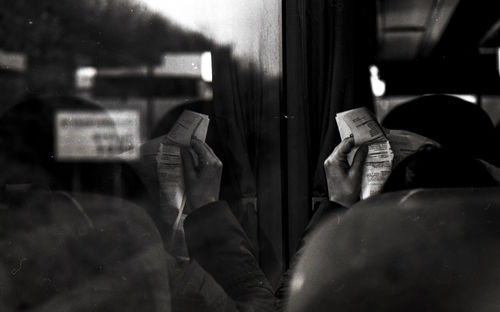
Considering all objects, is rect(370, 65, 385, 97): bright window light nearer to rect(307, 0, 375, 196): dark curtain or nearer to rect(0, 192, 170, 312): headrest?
rect(307, 0, 375, 196): dark curtain

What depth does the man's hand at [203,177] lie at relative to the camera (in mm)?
1051

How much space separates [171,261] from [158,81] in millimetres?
345

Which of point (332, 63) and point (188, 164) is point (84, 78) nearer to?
point (188, 164)

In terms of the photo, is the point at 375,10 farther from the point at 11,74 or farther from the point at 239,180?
the point at 11,74

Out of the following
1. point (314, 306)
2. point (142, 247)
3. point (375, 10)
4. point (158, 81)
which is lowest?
point (314, 306)

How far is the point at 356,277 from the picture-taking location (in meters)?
1.01

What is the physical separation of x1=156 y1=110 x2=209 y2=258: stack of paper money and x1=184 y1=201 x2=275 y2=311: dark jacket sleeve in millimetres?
21

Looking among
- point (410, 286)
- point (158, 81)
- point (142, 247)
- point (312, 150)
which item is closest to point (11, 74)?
point (158, 81)

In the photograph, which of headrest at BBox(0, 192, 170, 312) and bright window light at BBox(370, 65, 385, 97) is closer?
bright window light at BBox(370, 65, 385, 97)

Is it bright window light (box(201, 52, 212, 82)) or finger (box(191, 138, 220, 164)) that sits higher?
bright window light (box(201, 52, 212, 82))

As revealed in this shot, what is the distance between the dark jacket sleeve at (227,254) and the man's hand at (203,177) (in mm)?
17

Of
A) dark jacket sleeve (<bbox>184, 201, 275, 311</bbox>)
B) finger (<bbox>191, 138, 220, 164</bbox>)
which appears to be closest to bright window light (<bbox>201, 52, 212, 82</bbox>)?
finger (<bbox>191, 138, 220, 164</bbox>)

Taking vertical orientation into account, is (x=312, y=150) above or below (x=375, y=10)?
below

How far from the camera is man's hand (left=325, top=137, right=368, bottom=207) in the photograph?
990 millimetres
